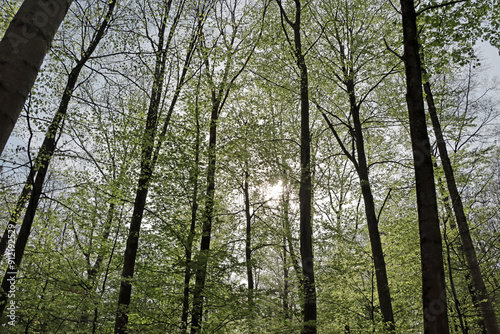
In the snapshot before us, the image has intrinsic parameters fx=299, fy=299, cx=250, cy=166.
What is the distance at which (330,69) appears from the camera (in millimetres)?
10477

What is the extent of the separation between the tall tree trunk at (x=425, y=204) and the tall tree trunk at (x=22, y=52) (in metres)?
3.89

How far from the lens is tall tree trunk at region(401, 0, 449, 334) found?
10.5 feet

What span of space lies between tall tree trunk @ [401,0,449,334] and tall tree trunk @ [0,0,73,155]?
12.8ft

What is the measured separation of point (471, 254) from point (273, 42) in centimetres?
841

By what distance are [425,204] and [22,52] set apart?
3989 mm

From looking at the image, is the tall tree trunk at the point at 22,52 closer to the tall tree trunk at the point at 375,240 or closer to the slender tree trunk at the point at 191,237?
the slender tree trunk at the point at 191,237

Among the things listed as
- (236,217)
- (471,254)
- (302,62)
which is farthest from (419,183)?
(236,217)

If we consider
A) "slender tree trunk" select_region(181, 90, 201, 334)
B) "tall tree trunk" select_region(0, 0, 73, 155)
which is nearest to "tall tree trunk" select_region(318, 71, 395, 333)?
"slender tree trunk" select_region(181, 90, 201, 334)

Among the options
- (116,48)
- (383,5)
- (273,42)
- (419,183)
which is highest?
(383,5)

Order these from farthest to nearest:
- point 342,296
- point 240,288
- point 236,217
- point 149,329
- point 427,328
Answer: point 236,217
point 342,296
point 240,288
point 149,329
point 427,328

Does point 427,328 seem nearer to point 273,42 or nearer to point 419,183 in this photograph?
point 419,183

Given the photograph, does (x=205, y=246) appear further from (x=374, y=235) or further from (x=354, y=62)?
(x=354, y=62)

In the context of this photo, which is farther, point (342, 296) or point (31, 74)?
point (342, 296)

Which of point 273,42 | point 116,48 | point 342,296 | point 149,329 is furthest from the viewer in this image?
point 342,296
